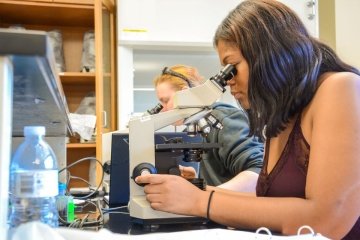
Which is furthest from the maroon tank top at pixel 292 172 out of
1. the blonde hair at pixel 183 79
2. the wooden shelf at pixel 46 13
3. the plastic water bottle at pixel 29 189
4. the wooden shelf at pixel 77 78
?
the wooden shelf at pixel 46 13

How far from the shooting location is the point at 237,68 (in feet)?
3.55

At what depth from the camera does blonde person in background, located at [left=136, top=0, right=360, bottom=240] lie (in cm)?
85

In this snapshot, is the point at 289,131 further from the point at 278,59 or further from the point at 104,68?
the point at 104,68

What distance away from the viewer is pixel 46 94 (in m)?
0.60

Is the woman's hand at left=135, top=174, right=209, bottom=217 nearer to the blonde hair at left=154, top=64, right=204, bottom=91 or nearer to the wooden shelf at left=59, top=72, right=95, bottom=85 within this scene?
the blonde hair at left=154, top=64, right=204, bottom=91

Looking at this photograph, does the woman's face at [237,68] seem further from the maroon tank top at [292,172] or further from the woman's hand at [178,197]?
the woman's hand at [178,197]

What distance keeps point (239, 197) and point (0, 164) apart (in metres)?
0.61

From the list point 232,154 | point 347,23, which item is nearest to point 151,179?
point 232,154

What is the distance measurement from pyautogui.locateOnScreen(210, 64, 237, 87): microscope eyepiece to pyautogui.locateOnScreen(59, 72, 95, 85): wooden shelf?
1.72 metres

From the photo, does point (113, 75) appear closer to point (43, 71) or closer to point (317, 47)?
point (317, 47)

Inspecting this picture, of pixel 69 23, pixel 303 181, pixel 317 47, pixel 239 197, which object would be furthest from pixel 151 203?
pixel 69 23

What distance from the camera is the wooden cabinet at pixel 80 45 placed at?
2.53 meters

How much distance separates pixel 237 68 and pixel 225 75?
0.18 feet

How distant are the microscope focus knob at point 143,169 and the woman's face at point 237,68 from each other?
0.33 metres
